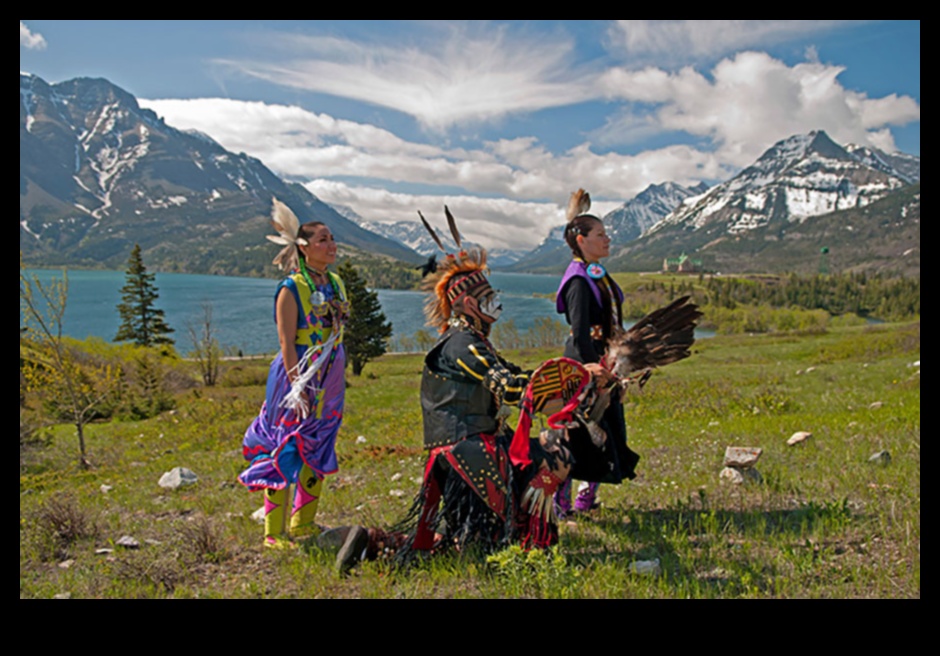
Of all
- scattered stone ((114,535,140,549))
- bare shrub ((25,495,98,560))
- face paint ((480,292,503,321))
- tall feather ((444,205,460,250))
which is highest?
tall feather ((444,205,460,250))

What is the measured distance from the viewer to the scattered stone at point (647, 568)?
14.2ft

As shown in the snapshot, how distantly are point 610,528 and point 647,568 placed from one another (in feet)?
4.39

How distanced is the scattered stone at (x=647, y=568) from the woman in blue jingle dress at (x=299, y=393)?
291 centimetres

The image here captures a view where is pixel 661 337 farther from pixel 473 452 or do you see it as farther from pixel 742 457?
pixel 742 457

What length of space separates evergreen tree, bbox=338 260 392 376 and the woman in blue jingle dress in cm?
3199

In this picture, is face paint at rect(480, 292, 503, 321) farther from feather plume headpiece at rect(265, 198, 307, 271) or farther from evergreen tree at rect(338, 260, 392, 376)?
evergreen tree at rect(338, 260, 392, 376)

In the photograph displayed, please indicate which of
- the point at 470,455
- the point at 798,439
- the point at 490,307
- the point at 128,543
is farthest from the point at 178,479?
the point at 798,439

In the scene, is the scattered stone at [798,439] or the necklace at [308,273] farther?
the scattered stone at [798,439]

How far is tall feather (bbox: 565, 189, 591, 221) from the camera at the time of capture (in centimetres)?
606

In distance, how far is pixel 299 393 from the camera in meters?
5.41

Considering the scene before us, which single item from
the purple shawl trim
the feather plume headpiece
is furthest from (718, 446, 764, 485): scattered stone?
the feather plume headpiece

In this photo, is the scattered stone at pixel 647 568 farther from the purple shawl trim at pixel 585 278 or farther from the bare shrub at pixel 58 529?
the bare shrub at pixel 58 529

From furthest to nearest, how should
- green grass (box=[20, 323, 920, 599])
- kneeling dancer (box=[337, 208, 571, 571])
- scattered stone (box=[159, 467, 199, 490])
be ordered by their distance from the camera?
scattered stone (box=[159, 467, 199, 490]), kneeling dancer (box=[337, 208, 571, 571]), green grass (box=[20, 323, 920, 599])

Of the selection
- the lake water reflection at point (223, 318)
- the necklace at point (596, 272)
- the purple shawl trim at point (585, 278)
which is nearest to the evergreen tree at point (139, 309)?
the lake water reflection at point (223, 318)
